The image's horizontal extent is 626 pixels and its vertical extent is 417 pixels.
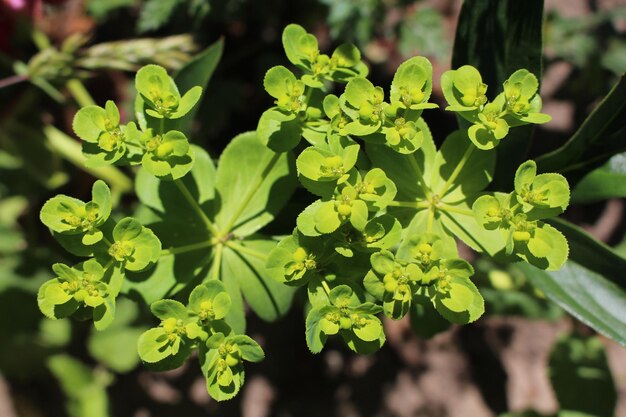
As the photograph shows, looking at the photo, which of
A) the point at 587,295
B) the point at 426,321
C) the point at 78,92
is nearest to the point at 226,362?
the point at 426,321

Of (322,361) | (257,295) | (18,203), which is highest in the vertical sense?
(257,295)

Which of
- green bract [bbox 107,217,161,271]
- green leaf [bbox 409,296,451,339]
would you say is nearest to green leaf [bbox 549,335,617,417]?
green leaf [bbox 409,296,451,339]

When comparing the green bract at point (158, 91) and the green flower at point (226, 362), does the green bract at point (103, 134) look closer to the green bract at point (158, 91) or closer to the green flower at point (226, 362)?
the green bract at point (158, 91)

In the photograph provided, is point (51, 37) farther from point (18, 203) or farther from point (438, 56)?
point (438, 56)

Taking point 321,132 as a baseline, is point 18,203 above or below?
below

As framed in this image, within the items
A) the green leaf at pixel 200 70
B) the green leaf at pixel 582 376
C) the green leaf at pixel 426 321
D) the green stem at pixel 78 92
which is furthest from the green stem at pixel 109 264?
the green leaf at pixel 582 376

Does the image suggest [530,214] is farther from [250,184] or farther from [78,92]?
[78,92]

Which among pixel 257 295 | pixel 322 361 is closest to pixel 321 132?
pixel 257 295

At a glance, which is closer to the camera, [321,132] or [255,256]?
[321,132]
